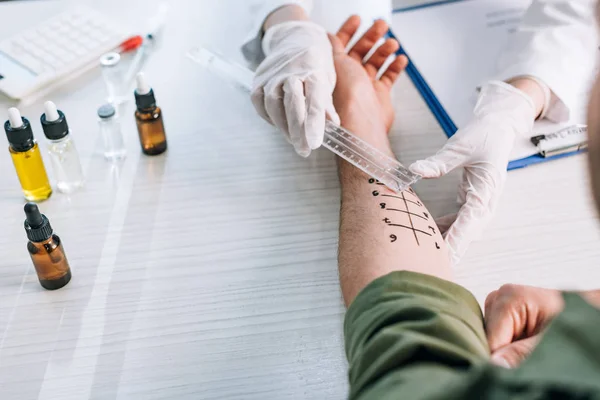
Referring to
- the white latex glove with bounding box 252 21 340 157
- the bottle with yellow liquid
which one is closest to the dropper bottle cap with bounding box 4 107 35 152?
the bottle with yellow liquid

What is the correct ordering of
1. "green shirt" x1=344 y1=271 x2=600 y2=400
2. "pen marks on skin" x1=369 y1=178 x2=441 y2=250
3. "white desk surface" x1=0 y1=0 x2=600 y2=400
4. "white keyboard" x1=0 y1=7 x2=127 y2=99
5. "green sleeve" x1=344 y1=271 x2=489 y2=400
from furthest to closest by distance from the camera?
"white keyboard" x1=0 y1=7 x2=127 y2=99
"pen marks on skin" x1=369 y1=178 x2=441 y2=250
"white desk surface" x1=0 y1=0 x2=600 y2=400
"green sleeve" x1=344 y1=271 x2=489 y2=400
"green shirt" x1=344 y1=271 x2=600 y2=400

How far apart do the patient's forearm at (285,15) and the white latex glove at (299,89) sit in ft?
0.33

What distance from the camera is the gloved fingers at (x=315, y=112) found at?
1036 millimetres

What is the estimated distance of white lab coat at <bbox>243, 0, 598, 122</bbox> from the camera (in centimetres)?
121

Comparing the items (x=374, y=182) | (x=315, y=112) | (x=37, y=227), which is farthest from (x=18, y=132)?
(x=374, y=182)

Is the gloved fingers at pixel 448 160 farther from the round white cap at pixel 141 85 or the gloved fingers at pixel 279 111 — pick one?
the round white cap at pixel 141 85

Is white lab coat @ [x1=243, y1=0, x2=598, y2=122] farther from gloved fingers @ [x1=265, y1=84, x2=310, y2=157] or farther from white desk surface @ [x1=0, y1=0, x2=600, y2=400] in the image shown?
gloved fingers @ [x1=265, y1=84, x2=310, y2=157]

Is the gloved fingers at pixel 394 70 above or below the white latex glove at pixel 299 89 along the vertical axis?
below

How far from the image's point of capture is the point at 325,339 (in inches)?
33.9

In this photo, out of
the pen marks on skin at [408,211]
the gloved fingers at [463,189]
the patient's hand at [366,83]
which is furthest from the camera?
the patient's hand at [366,83]

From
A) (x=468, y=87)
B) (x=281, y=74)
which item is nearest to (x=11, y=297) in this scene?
(x=281, y=74)

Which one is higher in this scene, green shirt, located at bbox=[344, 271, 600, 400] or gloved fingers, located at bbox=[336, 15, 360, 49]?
green shirt, located at bbox=[344, 271, 600, 400]

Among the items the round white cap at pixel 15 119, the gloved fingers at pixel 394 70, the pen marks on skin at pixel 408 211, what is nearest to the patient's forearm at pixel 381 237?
the pen marks on skin at pixel 408 211

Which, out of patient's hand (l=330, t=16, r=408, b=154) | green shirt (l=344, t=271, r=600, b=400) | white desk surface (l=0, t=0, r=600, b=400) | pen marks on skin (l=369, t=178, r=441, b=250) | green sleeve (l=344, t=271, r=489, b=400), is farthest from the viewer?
patient's hand (l=330, t=16, r=408, b=154)
